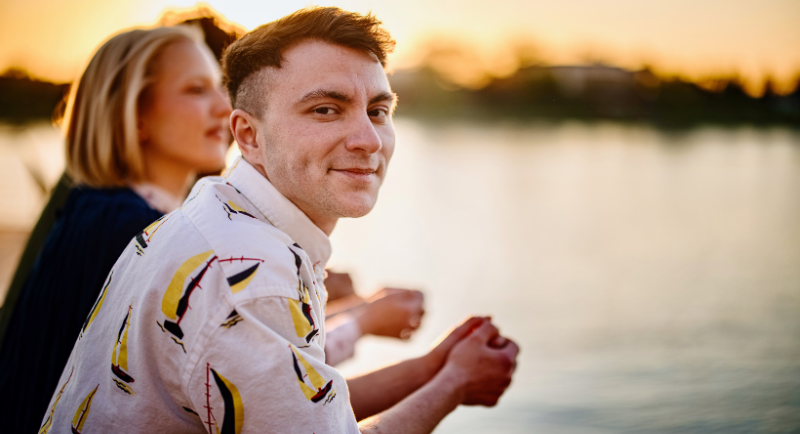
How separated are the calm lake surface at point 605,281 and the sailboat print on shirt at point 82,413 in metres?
1.68

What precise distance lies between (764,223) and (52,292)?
1531cm

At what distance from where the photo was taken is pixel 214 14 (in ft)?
10.3

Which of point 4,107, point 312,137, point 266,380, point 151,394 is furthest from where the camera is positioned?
point 4,107

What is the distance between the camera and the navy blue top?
1.81 m

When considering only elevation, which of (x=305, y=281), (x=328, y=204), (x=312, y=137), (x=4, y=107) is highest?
(x=4, y=107)

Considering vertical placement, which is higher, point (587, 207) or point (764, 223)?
point (587, 207)

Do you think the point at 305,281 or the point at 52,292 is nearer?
the point at 305,281

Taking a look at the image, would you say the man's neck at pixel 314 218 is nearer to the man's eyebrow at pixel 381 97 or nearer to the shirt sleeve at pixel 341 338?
the man's eyebrow at pixel 381 97

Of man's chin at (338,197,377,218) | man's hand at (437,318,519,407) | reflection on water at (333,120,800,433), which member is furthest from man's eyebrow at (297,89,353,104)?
reflection on water at (333,120,800,433)

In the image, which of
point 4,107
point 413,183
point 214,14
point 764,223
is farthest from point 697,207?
point 4,107

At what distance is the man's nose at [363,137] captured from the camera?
140cm

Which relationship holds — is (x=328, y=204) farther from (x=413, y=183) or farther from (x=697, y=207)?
(x=413, y=183)

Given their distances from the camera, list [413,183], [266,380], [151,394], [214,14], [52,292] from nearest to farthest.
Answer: [266,380]
[151,394]
[52,292]
[214,14]
[413,183]

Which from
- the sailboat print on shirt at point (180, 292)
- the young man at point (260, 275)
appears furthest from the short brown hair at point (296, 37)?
the sailboat print on shirt at point (180, 292)
